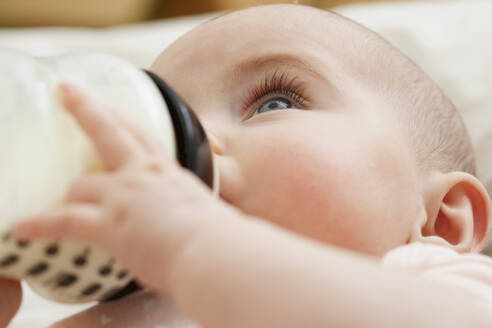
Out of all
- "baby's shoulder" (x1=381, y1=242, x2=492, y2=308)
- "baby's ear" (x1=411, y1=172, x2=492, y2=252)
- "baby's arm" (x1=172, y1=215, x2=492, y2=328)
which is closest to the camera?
"baby's arm" (x1=172, y1=215, x2=492, y2=328)

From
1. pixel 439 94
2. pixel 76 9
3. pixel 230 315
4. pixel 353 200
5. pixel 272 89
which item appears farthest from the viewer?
pixel 76 9

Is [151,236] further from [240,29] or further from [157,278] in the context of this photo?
[240,29]

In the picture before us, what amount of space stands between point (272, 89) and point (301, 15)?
0.15 meters

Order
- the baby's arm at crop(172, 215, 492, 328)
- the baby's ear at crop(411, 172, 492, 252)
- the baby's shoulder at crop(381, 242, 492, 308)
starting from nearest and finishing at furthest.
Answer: the baby's arm at crop(172, 215, 492, 328) < the baby's shoulder at crop(381, 242, 492, 308) < the baby's ear at crop(411, 172, 492, 252)

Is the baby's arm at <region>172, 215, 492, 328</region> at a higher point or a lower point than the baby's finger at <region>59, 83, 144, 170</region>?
lower

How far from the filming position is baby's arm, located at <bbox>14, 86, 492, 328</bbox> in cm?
45

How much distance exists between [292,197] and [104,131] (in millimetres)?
250

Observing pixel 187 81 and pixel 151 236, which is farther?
pixel 187 81

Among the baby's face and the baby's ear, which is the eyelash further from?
the baby's ear

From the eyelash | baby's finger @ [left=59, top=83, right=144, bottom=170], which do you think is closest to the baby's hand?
baby's finger @ [left=59, top=83, right=144, bottom=170]

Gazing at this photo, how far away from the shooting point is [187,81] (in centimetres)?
84

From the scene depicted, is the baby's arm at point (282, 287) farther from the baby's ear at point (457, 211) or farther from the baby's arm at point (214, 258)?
the baby's ear at point (457, 211)

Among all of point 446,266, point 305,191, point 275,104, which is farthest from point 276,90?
point 446,266

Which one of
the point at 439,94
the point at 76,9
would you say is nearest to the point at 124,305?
the point at 439,94
